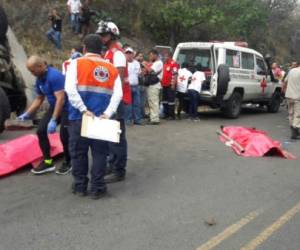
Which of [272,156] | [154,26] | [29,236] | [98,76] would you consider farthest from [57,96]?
[154,26]

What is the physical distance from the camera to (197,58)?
13.7m

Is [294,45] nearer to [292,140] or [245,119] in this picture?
[245,119]

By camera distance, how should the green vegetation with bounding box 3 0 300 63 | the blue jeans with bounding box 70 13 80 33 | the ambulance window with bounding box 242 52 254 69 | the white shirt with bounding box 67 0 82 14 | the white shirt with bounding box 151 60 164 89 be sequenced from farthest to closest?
the green vegetation with bounding box 3 0 300 63 → the blue jeans with bounding box 70 13 80 33 → the white shirt with bounding box 67 0 82 14 → the ambulance window with bounding box 242 52 254 69 → the white shirt with bounding box 151 60 164 89

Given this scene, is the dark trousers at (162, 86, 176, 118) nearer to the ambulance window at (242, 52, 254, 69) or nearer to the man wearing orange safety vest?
the ambulance window at (242, 52, 254, 69)

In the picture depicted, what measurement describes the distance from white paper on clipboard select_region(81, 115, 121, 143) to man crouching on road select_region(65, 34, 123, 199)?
0.09m

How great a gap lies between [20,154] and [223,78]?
713cm

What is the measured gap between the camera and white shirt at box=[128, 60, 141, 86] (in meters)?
11.9

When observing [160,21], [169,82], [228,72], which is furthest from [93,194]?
[160,21]

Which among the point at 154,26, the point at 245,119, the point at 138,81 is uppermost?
the point at 154,26

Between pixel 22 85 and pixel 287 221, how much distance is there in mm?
6586

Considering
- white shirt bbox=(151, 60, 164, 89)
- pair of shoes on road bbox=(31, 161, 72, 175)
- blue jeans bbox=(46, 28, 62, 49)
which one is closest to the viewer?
pair of shoes on road bbox=(31, 161, 72, 175)

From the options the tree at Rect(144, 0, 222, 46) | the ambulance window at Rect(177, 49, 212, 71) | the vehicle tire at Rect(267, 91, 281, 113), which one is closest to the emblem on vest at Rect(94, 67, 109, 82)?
the ambulance window at Rect(177, 49, 212, 71)

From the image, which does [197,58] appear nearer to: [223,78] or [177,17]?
[223,78]

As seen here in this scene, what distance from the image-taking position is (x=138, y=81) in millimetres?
12258
